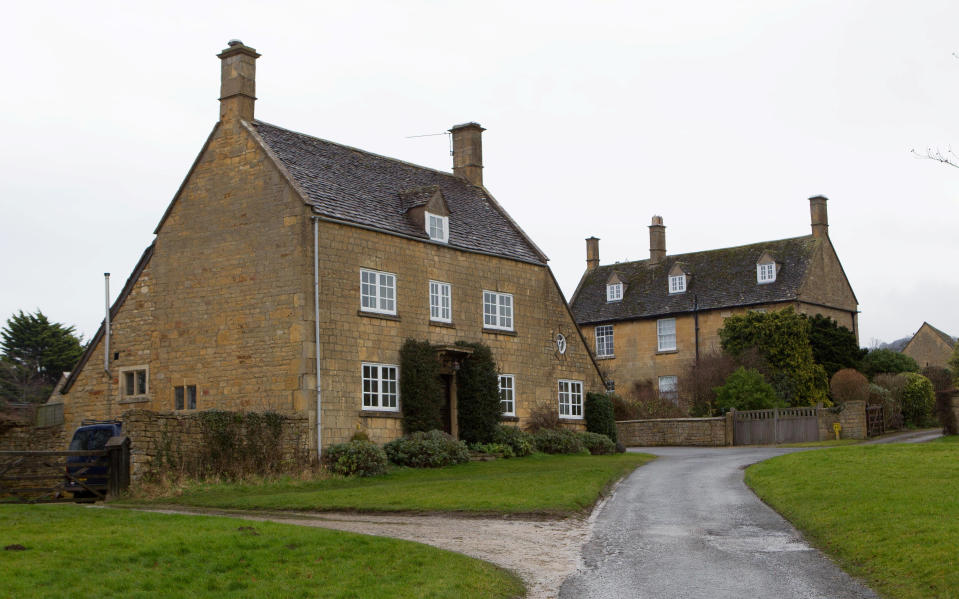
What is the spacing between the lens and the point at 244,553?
13.6m

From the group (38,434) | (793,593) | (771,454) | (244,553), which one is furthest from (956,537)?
(38,434)

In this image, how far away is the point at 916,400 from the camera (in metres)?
48.2

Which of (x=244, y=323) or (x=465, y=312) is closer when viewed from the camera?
(x=244, y=323)

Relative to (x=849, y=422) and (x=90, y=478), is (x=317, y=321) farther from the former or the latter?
A: (x=849, y=422)

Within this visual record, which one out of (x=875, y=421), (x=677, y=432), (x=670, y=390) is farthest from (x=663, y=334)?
(x=875, y=421)

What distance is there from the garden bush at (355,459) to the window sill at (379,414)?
67.4 inches

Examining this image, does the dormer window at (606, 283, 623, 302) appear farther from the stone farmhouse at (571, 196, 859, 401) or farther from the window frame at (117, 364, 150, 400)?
the window frame at (117, 364, 150, 400)

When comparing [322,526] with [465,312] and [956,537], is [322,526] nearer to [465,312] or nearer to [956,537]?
[956,537]

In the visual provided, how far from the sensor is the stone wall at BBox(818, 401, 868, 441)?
41.5 metres

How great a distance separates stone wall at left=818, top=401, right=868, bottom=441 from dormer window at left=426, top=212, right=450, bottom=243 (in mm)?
17851

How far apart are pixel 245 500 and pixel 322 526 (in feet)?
16.6

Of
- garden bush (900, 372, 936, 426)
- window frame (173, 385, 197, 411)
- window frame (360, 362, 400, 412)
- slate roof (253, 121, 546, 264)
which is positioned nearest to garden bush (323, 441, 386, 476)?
window frame (360, 362, 400, 412)

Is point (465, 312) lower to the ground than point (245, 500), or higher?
higher

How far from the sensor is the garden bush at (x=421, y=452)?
97.3ft
